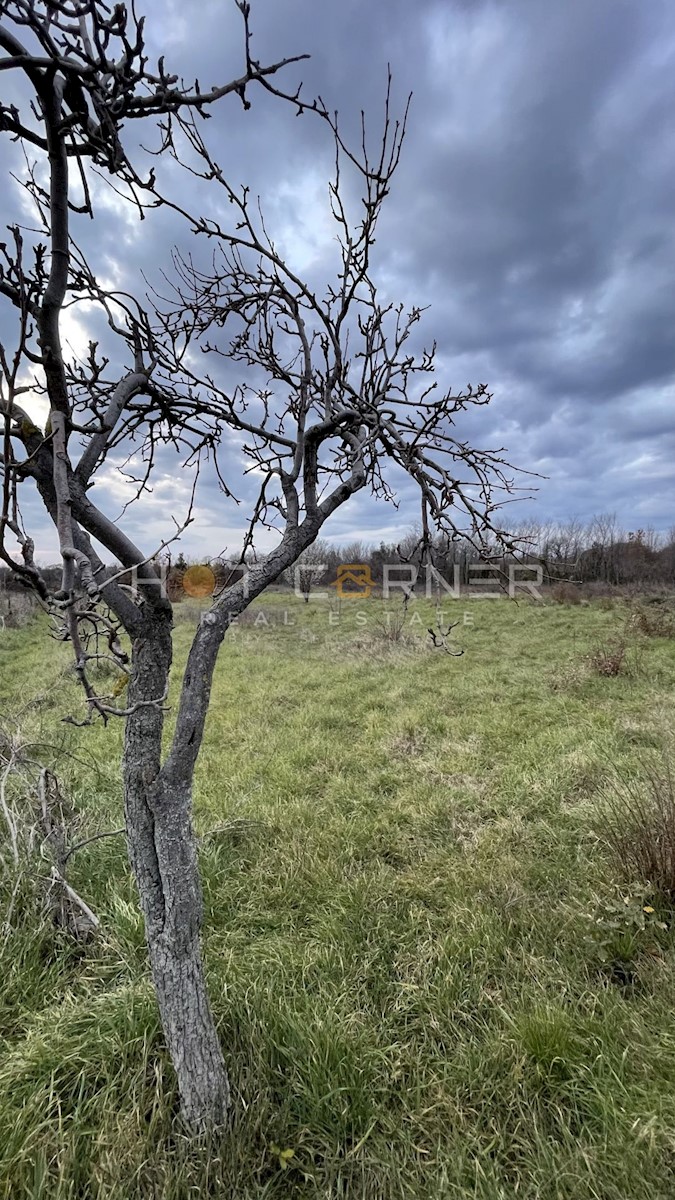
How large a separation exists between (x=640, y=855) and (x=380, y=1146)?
1.83m

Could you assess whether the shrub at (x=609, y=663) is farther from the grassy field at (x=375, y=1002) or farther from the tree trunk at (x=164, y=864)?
the tree trunk at (x=164, y=864)

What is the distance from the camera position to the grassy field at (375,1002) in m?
1.45

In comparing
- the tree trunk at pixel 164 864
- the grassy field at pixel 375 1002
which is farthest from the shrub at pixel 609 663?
the tree trunk at pixel 164 864

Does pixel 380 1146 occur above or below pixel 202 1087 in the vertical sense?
below

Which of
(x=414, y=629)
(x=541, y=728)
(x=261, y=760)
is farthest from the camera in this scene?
(x=414, y=629)

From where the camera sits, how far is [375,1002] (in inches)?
81.8

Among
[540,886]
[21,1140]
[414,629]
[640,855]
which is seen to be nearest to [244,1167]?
[21,1140]

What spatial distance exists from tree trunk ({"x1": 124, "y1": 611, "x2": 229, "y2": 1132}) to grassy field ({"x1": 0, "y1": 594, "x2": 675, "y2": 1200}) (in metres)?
0.35

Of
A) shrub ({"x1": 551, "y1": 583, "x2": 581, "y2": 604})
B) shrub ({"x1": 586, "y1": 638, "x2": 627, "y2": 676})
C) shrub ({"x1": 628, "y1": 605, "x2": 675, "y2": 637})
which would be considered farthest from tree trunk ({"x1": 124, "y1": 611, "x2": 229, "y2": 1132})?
shrub ({"x1": 551, "y1": 583, "x2": 581, "y2": 604})

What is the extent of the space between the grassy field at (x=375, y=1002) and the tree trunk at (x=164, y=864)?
13.9 inches

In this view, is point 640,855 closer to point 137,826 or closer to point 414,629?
point 137,826

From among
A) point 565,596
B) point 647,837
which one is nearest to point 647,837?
point 647,837

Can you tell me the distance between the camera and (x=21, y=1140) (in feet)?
4.79

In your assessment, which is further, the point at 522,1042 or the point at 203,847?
the point at 203,847
